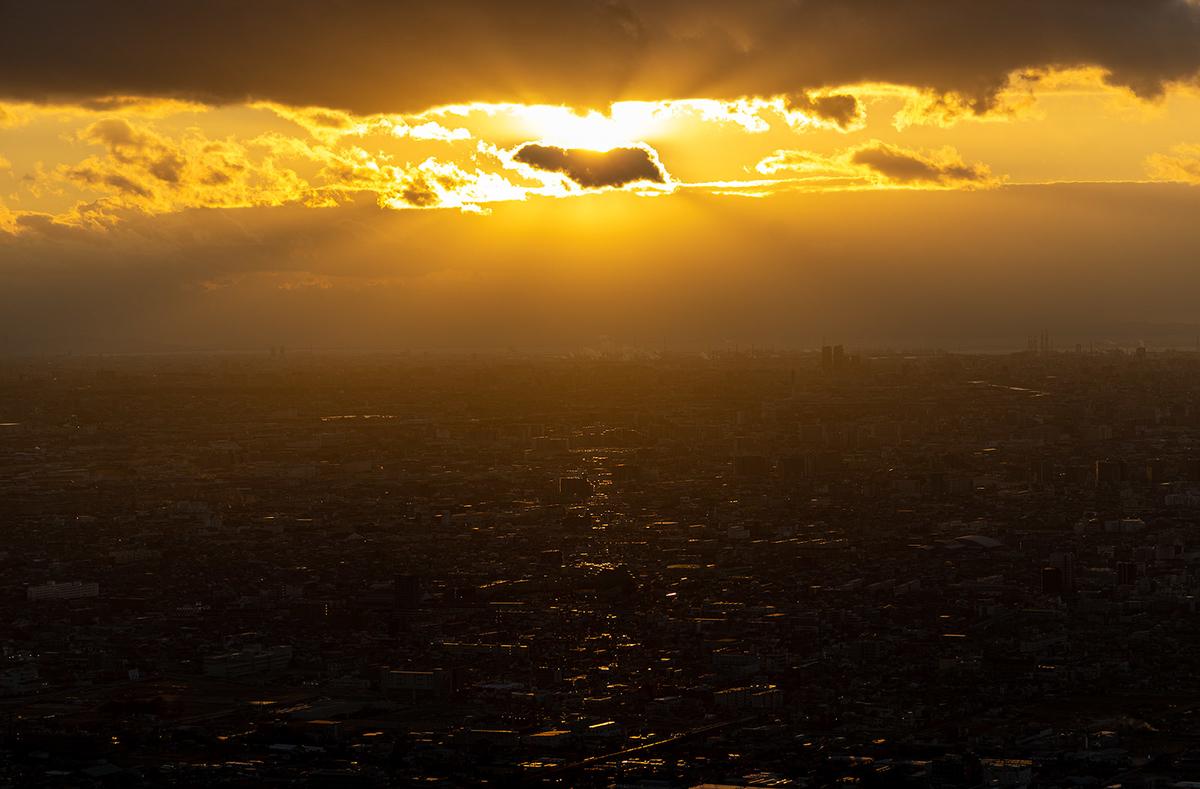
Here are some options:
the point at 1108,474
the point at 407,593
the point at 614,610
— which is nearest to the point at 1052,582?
the point at 614,610

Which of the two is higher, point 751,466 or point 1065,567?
point 751,466

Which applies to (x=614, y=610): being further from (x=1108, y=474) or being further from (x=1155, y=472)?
(x=1155, y=472)

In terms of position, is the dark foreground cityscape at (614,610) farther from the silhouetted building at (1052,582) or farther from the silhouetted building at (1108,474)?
the silhouetted building at (1108,474)

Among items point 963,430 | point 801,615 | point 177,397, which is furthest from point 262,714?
point 177,397

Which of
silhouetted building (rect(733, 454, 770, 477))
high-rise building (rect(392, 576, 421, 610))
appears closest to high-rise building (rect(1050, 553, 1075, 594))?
high-rise building (rect(392, 576, 421, 610))

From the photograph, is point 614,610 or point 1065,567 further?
point 1065,567

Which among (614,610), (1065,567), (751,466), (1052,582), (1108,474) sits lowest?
(614,610)

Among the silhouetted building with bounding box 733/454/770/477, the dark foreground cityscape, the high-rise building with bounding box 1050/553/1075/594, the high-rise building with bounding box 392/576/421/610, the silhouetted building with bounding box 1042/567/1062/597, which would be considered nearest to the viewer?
the dark foreground cityscape

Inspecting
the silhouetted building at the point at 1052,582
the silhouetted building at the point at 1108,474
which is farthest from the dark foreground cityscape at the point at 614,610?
the silhouetted building at the point at 1108,474

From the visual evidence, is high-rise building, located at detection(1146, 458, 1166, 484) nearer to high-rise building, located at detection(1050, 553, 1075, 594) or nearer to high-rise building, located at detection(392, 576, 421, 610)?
high-rise building, located at detection(1050, 553, 1075, 594)
